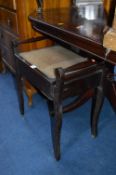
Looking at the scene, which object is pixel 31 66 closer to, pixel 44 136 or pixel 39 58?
pixel 39 58

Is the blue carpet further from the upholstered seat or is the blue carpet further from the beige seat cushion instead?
the beige seat cushion

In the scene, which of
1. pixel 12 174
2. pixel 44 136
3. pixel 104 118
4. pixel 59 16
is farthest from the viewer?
pixel 104 118

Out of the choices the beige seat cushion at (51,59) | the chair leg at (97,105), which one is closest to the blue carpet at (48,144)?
the chair leg at (97,105)

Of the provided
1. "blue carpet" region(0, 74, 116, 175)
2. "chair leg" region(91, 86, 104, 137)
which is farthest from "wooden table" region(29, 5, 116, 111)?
"blue carpet" region(0, 74, 116, 175)

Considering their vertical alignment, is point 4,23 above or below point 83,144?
Answer: above

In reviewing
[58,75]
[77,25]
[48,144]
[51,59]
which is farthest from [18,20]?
[48,144]

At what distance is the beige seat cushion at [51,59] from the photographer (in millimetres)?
1227

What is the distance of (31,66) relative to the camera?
123 centimetres

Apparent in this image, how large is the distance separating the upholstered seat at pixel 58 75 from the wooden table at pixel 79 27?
11 centimetres

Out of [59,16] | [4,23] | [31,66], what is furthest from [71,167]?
[4,23]

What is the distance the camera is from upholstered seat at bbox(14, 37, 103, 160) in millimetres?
1049

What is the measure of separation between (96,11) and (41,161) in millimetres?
999

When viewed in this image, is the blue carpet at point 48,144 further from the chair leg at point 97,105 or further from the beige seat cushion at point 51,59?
the beige seat cushion at point 51,59

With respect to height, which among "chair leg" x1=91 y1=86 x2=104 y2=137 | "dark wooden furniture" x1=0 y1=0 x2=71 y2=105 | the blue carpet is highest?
"dark wooden furniture" x1=0 y1=0 x2=71 y2=105
